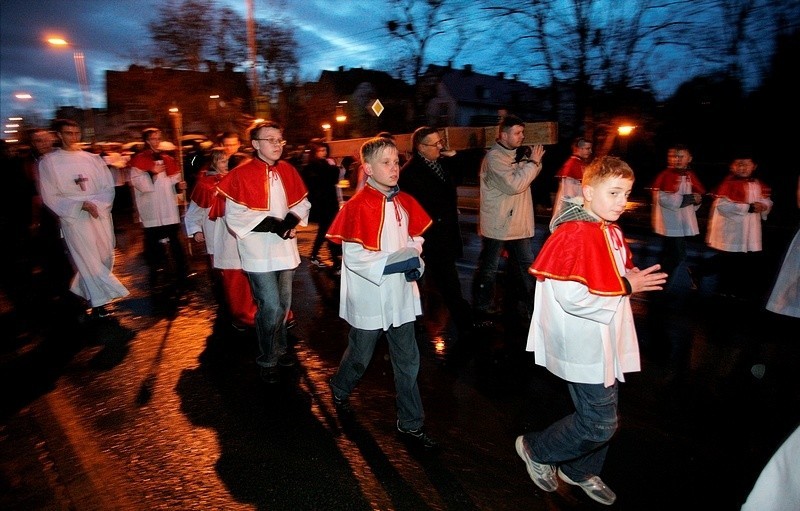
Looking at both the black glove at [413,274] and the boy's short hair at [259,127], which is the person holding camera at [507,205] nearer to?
the boy's short hair at [259,127]

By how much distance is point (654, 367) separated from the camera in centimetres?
483

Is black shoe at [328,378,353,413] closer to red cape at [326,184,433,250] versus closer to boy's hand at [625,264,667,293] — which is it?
red cape at [326,184,433,250]

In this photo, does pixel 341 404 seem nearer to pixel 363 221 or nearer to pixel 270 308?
pixel 270 308

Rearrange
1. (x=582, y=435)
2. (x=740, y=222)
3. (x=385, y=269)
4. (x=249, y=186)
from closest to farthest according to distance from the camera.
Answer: (x=582, y=435), (x=385, y=269), (x=249, y=186), (x=740, y=222)

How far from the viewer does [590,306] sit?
104 inches

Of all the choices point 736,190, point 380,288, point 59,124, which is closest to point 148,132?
point 59,124

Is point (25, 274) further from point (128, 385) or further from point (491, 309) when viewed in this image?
point (491, 309)

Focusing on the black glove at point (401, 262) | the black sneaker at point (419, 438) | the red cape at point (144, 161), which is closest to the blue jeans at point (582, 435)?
the black sneaker at point (419, 438)

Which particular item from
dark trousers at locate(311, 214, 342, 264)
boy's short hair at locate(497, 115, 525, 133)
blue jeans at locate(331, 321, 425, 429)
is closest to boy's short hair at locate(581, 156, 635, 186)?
blue jeans at locate(331, 321, 425, 429)

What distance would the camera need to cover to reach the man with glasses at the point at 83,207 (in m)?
6.08

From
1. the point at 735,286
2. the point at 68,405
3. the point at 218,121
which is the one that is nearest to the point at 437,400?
the point at 68,405

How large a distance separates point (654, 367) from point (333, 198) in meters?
5.90

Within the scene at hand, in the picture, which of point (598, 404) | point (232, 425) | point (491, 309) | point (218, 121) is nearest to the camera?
point (598, 404)

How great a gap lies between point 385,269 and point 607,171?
1.42m
